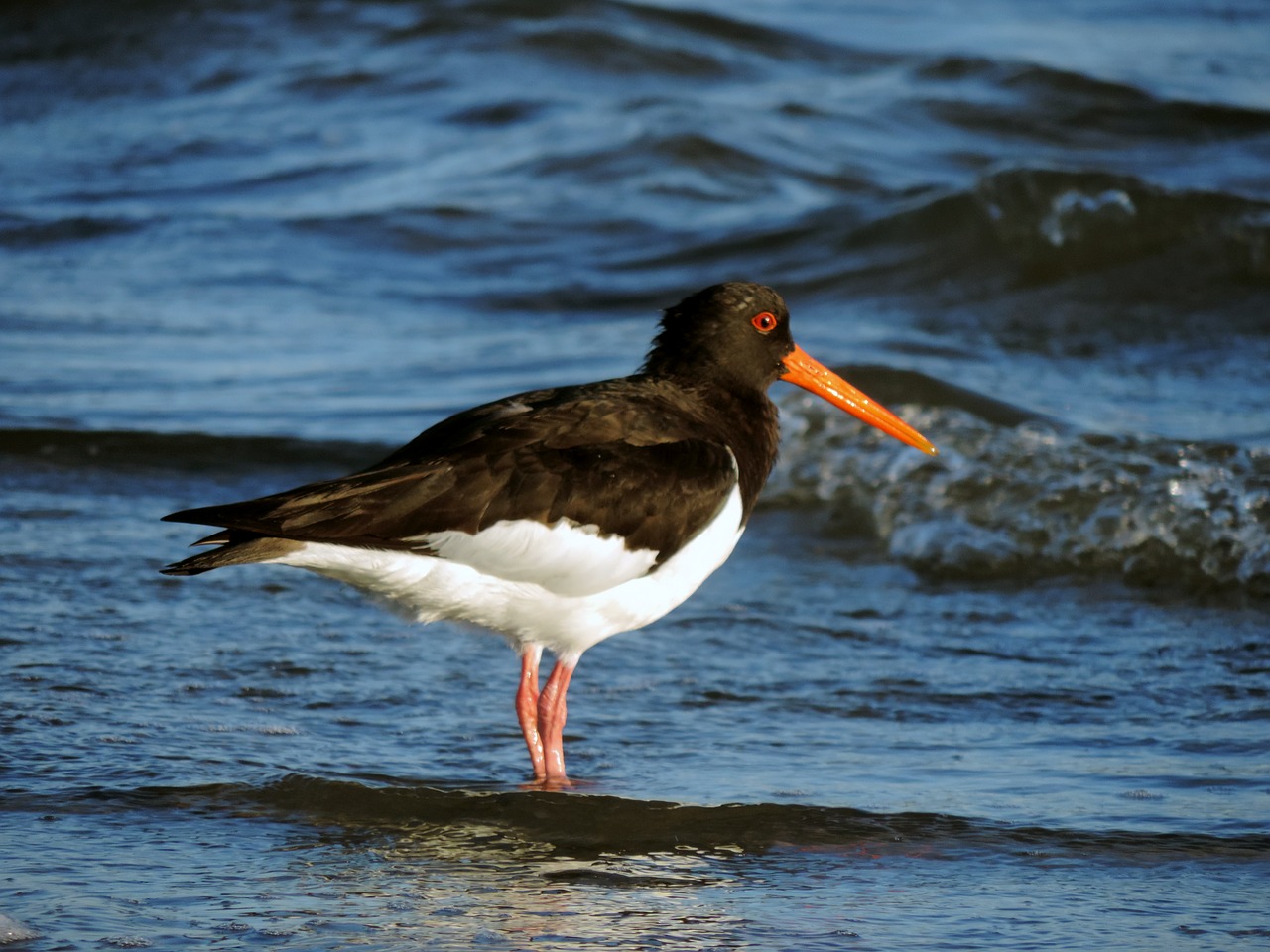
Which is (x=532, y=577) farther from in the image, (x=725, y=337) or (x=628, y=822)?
(x=725, y=337)

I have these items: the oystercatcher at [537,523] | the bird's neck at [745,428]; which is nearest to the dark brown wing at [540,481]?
the oystercatcher at [537,523]

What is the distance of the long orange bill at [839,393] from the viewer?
5.52 metres

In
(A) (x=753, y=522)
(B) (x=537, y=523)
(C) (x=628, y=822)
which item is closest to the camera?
(C) (x=628, y=822)

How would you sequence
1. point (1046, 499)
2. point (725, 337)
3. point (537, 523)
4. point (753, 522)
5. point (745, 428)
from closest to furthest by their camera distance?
point (537, 523)
point (745, 428)
point (725, 337)
point (1046, 499)
point (753, 522)

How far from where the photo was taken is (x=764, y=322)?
5324 millimetres

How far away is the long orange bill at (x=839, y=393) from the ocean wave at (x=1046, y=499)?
1358mm

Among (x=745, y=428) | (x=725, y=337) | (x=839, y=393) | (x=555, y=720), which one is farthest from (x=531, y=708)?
(x=839, y=393)

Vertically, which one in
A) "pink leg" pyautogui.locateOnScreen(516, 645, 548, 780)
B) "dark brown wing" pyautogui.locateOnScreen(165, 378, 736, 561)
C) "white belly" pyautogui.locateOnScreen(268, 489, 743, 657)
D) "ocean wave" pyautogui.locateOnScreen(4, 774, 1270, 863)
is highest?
"dark brown wing" pyautogui.locateOnScreen(165, 378, 736, 561)

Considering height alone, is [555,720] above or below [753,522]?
below

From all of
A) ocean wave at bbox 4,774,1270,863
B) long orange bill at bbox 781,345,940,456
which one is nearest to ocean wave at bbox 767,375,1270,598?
long orange bill at bbox 781,345,940,456

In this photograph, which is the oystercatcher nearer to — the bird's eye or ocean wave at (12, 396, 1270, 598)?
the bird's eye

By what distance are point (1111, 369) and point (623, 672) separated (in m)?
4.73

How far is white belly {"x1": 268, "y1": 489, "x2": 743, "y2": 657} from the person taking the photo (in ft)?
14.8

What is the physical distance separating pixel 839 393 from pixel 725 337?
0.60 metres
